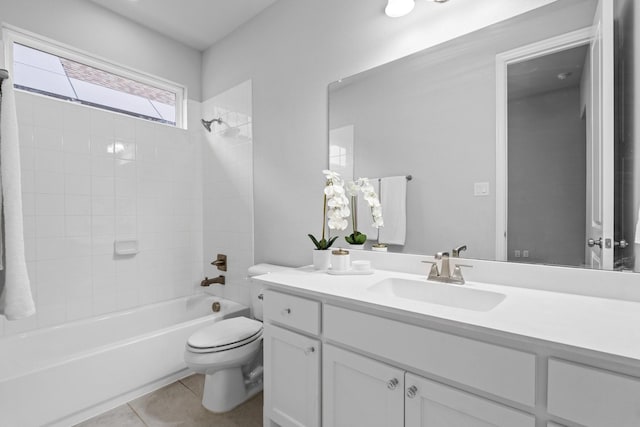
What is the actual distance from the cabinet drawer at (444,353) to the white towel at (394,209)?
2.03ft

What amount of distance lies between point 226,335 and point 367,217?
1077 mm

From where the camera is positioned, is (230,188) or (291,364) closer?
(291,364)

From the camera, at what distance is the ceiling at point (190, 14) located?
2.24 m

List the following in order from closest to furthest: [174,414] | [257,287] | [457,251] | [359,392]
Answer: [359,392] < [457,251] < [174,414] < [257,287]

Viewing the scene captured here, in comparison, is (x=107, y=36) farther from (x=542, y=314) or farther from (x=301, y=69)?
(x=542, y=314)

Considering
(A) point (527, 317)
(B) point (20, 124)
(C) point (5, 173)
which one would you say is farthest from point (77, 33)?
(A) point (527, 317)

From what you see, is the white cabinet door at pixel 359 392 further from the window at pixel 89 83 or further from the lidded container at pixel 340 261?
the window at pixel 89 83

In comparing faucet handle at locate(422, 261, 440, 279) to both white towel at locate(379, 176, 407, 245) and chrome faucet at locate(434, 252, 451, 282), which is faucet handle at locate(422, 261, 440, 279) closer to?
chrome faucet at locate(434, 252, 451, 282)

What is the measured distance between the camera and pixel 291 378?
4.32ft

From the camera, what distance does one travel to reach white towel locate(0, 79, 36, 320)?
1.00 meters

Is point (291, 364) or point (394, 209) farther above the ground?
point (394, 209)

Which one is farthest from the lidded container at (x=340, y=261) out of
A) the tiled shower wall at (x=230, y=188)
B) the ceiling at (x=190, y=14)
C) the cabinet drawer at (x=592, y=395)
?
the ceiling at (x=190, y=14)

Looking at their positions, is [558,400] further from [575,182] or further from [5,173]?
[5,173]

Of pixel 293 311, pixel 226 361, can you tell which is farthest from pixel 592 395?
pixel 226 361
